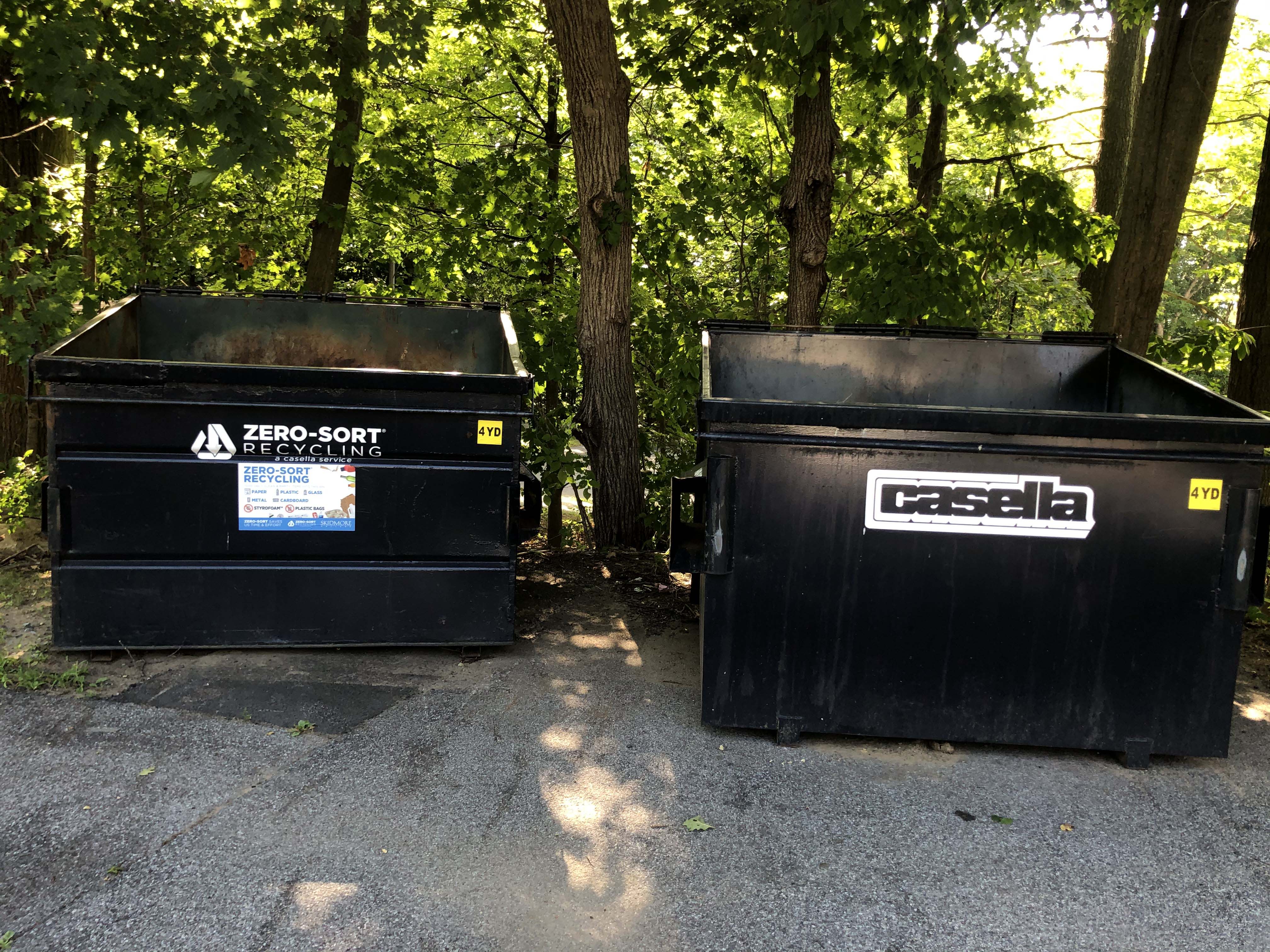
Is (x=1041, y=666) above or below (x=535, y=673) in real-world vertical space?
above

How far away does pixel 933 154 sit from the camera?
31.7 ft

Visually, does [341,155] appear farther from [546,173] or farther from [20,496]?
[20,496]

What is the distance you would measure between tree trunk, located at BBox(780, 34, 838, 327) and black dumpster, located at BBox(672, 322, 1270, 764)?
9.88 ft

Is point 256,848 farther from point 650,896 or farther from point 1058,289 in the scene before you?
point 1058,289

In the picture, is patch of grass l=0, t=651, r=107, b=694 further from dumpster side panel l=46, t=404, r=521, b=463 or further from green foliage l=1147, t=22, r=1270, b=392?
green foliage l=1147, t=22, r=1270, b=392

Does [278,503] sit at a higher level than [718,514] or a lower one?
lower

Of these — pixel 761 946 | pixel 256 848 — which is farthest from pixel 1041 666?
pixel 256 848

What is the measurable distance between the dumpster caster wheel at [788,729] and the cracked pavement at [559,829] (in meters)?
0.06

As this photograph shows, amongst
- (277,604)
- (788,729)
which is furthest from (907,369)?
(277,604)

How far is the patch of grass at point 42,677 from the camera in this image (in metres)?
4.21

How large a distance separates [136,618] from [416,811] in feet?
6.52

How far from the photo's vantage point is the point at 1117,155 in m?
11.5

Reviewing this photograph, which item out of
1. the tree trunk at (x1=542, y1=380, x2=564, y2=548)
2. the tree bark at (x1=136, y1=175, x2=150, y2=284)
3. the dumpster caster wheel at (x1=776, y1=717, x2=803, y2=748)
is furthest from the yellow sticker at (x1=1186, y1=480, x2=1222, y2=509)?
the tree bark at (x1=136, y1=175, x2=150, y2=284)

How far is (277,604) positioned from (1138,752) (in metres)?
3.78
